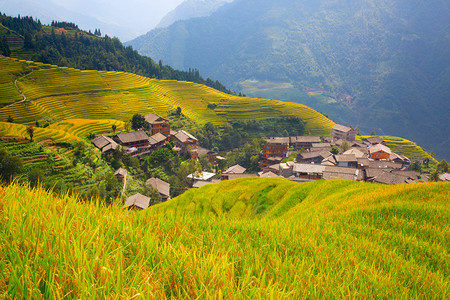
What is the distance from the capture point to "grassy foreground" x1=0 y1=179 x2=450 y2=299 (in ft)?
4.19

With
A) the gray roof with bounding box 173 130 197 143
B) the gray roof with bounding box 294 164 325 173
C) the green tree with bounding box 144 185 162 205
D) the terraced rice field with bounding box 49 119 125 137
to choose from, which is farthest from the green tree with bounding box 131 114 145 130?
the gray roof with bounding box 294 164 325 173

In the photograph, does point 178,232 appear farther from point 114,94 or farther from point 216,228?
point 114,94

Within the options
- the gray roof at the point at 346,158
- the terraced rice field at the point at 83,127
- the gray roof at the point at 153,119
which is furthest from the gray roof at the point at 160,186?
the gray roof at the point at 346,158

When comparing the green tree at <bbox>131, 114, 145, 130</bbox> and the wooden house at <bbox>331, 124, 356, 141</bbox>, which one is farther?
the wooden house at <bbox>331, 124, 356, 141</bbox>

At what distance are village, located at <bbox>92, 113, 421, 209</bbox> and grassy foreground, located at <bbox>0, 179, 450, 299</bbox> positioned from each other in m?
25.3

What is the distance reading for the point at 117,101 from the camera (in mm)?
64125

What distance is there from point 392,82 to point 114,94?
682ft

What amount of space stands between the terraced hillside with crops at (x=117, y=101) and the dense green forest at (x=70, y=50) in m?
11.6

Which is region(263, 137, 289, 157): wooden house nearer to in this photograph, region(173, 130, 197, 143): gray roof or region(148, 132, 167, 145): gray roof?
region(173, 130, 197, 143): gray roof

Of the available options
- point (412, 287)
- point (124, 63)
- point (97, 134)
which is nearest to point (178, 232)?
point (412, 287)

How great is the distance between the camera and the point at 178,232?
244 centimetres

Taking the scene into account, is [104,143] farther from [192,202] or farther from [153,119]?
[192,202]

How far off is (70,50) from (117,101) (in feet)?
135

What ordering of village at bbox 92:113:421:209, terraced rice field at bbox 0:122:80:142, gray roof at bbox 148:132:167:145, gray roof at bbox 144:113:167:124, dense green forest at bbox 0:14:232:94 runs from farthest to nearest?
dense green forest at bbox 0:14:232:94
gray roof at bbox 144:113:167:124
gray roof at bbox 148:132:167:145
terraced rice field at bbox 0:122:80:142
village at bbox 92:113:421:209
